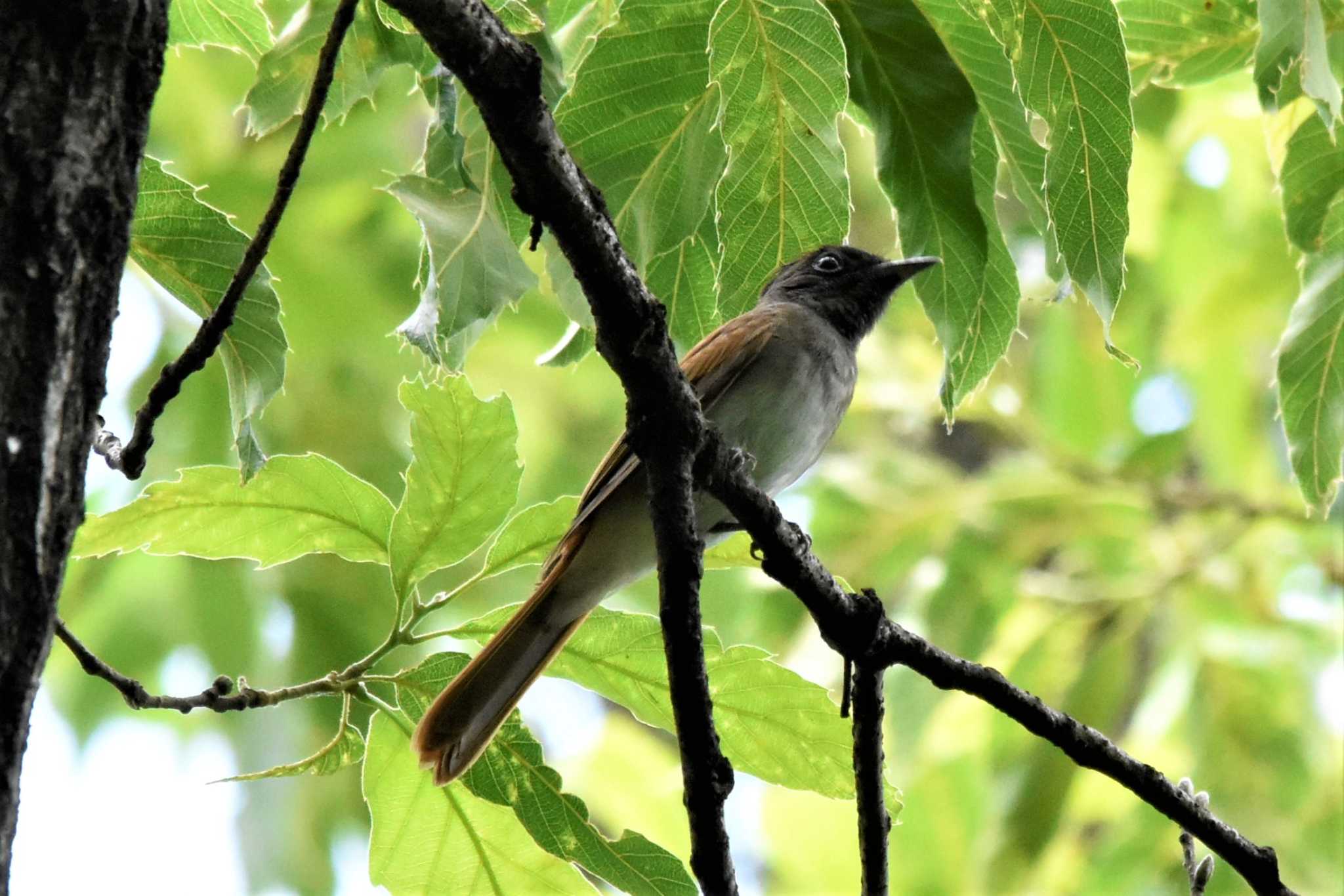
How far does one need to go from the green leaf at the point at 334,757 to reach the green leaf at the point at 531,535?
38 cm

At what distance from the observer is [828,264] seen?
17.0ft

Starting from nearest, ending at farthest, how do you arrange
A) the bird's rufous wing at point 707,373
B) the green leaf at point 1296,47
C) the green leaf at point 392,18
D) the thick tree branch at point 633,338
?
the thick tree branch at point 633,338, the green leaf at point 1296,47, the green leaf at point 392,18, the bird's rufous wing at point 707,373

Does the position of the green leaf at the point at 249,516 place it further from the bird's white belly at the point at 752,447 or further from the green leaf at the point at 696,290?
the bird's white belly at the point at 752,447

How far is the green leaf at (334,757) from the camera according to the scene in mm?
2646

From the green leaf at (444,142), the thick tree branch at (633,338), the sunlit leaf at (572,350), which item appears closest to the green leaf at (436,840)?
the thick tree branch at (633,338)

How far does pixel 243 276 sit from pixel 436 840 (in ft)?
3.73

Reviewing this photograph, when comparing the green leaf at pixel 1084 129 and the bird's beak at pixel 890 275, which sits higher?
the bird's beak at pixel 890 275

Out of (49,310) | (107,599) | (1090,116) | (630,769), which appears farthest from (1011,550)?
(49,310)

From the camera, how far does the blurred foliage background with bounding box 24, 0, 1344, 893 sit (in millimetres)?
5402

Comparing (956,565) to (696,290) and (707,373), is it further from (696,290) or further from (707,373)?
(696,290)

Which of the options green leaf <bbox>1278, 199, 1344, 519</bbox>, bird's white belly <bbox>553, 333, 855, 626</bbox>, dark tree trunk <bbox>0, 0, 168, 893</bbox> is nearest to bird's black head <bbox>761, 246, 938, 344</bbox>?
bird's white belly <bbox>553, 333, 855, 626</bbox>

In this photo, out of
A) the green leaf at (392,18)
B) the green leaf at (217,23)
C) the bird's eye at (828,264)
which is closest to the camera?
the green leaf at (392,18)

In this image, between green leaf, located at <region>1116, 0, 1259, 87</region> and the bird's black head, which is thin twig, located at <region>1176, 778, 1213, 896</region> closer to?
green leaf, located at <region>1116, 0, 1259, 87</region>

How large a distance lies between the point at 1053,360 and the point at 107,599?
15.8 feet
